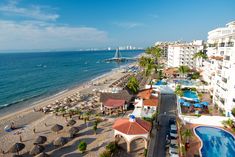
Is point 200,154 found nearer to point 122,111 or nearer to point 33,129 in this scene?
point 122,111

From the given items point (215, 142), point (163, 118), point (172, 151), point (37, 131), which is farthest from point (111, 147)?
point (37, 131)

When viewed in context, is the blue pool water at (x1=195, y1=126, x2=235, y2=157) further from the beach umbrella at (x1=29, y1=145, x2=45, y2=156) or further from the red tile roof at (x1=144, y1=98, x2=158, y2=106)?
the beach umbrella at (x1=29, y1=145, x2=45, y2=156)

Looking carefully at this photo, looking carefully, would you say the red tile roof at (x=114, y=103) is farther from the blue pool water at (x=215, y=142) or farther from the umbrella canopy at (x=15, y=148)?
the umbrella canopy at (x=15, y=148)

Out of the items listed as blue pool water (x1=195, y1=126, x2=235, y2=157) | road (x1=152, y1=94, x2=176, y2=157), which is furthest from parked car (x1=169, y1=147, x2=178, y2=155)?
blue pool water (x1=195, y1=126, x2=235, y2=157)

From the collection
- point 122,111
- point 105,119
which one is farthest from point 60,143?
point 122,111

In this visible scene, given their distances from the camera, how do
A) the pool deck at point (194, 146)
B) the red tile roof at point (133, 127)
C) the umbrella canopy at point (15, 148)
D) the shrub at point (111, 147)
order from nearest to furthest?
the pool deck at point (194, 146) < the shrub at point (111, 147) < the red tile roof at point (133, 127) < the umbrella canopy at point (15, 148)

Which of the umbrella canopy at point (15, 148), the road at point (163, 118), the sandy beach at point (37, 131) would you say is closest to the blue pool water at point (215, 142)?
the road at point (163, 118)

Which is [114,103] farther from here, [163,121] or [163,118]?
[163,121]
